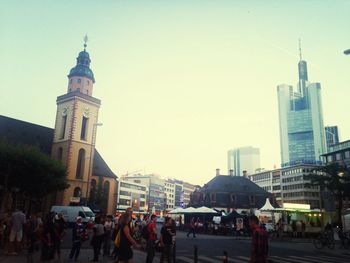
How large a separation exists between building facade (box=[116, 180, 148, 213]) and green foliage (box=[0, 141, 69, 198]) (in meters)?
83.8

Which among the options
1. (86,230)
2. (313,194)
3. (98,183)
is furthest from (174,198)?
(86,230)

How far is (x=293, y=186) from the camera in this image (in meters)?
116

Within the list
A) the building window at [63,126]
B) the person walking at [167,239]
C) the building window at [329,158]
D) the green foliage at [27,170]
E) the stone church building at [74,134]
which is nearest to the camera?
the person walking at [167,239]

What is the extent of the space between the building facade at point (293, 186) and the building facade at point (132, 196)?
4989 cm

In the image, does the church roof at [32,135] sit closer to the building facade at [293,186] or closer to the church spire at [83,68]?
the church spire at [83,68]

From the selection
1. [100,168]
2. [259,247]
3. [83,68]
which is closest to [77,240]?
[259,247]

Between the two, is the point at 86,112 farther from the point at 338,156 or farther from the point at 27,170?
the point at 338,156

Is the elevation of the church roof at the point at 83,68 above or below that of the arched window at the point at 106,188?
above

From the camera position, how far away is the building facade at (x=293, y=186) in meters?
110

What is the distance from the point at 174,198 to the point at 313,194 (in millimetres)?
81385

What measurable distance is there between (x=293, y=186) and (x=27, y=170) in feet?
326

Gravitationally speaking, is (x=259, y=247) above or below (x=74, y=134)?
below

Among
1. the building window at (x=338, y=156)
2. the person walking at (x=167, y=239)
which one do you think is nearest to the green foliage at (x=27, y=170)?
the person walking at (x=167, y=239)

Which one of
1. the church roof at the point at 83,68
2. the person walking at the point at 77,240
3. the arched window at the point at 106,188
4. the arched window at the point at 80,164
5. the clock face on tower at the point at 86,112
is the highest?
the church roof at the point at 83,68
